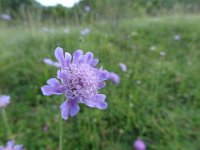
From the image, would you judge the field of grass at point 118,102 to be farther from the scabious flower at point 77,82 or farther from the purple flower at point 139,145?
the scabious flower at point 77,82

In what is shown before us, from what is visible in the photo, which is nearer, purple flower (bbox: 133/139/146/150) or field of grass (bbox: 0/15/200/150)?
purple flower (bbox: 133/139/146/150)

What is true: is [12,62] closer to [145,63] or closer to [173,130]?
[145,63]

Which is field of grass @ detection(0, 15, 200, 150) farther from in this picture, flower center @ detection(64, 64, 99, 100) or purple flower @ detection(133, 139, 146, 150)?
flower center @ detection(64, 64, 99, 100)

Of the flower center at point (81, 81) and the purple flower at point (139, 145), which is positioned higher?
the flower center at point (81, 81)

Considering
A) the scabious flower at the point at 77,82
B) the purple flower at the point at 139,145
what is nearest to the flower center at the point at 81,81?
the scabious flower at the point at 77,82

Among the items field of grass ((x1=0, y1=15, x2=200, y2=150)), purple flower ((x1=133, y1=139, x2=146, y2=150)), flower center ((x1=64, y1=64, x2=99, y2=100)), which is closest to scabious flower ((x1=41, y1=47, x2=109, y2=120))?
flower center ((x1=64, y1=64, x2=99, y2=100))

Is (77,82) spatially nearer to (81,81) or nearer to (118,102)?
(81,81)

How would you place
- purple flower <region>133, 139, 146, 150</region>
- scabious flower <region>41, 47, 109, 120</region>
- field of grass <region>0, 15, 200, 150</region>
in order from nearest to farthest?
scabious flower <region>41, 47, 109, 120</region>, purple flower <region>133, 139, 146, 150</region>, field of grass <region>0, 15, 200, 150</region>
